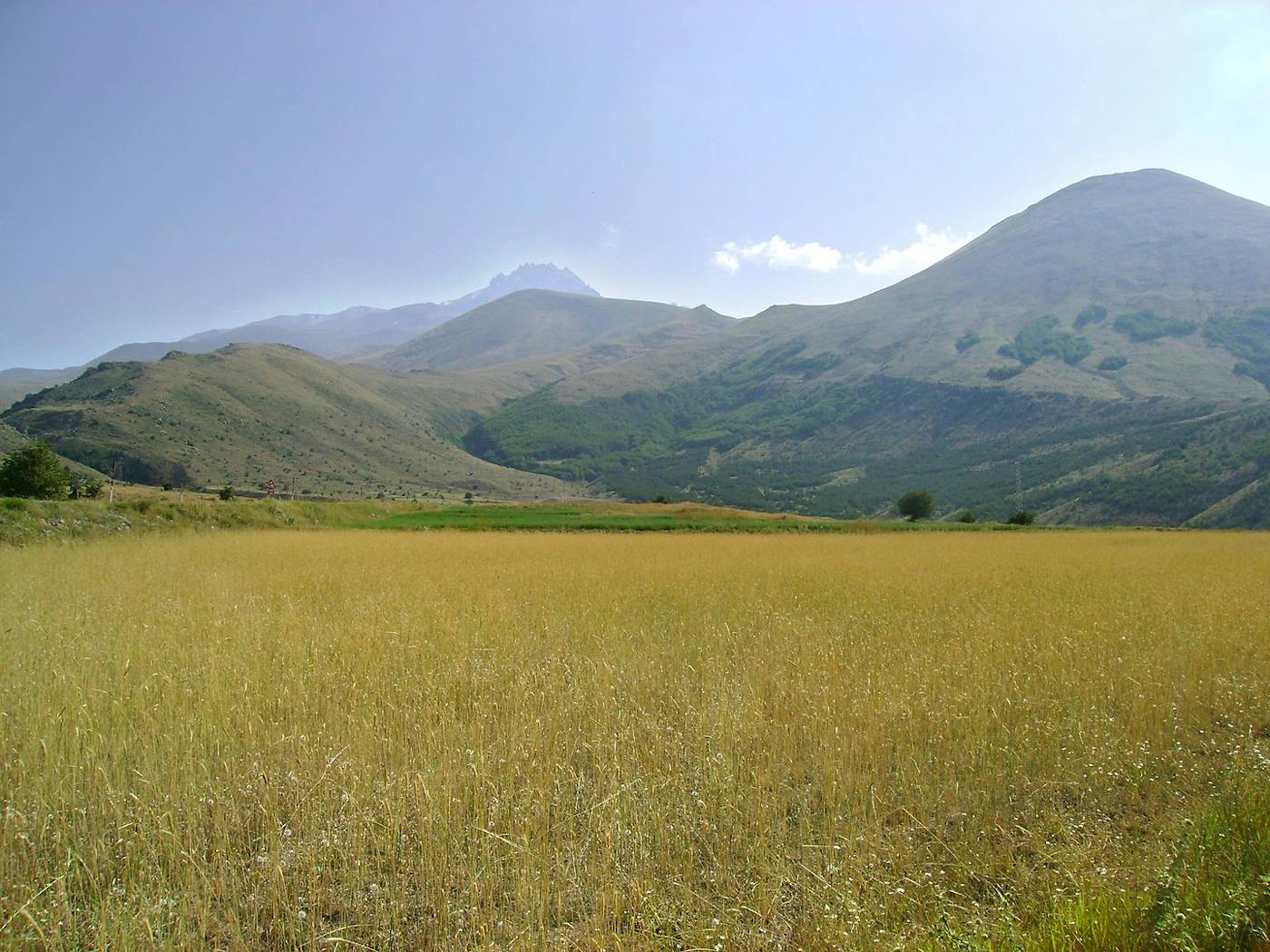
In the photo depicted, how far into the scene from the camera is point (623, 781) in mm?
4762

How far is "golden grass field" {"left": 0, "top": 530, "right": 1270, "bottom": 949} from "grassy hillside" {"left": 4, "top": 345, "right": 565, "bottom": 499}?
100535mm

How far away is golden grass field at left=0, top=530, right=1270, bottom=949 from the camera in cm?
332

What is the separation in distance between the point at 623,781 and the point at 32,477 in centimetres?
4772

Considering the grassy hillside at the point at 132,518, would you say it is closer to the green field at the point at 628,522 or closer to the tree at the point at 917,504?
the green field at the point at 628,522

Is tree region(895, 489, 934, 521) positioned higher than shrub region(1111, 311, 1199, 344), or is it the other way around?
shrub region(1111, 311, 1199, 344)

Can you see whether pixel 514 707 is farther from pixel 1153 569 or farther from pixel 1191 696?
pixel 1153 569

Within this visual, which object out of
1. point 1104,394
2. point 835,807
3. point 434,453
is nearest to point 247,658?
point 835,807

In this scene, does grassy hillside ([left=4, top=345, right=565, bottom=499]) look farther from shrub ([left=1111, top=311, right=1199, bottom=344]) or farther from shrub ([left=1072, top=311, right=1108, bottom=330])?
shrub ([left=1111, top=311, right=1199, bottom=344])

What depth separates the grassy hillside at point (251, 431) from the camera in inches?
3789

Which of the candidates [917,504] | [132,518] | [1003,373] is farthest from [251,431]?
[1003,373]

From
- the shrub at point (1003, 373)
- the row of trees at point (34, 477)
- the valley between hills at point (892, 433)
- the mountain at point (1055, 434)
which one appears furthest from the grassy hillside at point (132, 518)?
the shrub at point (1003, 373)

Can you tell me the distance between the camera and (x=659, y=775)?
4750 millimetres

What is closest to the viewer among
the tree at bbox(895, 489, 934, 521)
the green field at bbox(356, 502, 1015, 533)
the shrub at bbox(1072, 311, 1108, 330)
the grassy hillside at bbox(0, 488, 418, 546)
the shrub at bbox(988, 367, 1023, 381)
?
the grassy hillside at bbox(0, 488, 418, 546)

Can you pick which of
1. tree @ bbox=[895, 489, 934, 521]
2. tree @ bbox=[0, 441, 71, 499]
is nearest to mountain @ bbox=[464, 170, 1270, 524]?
tree @ bbox=[895, 489, 934, 521]
